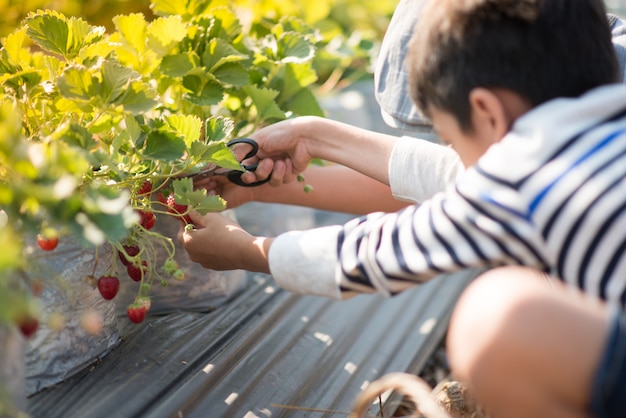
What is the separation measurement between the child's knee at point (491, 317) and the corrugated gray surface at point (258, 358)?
16.9 inches

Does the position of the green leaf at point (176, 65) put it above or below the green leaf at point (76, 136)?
below

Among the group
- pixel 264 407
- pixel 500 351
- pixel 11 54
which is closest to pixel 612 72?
pixel 500 351

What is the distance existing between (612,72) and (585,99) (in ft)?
0.41

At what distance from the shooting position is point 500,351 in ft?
2.50

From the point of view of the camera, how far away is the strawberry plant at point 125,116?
2.48 ft

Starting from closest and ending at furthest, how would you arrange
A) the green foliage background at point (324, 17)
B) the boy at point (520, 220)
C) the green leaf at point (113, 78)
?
1. the boy at point (520, 220)
2. the green leaf at point (113, 78)
3. the green foliage background at point (324, 17)

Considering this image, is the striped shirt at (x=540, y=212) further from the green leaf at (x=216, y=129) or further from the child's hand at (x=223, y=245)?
the green leaf at (x=216, y=129)

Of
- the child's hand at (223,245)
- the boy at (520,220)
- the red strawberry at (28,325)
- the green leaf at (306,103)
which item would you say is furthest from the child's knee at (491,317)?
the green leaf at (306,103)

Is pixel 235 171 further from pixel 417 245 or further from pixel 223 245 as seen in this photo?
pixel 417 245

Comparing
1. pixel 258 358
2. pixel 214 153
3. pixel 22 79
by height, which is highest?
pixel 22 79

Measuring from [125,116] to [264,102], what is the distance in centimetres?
41


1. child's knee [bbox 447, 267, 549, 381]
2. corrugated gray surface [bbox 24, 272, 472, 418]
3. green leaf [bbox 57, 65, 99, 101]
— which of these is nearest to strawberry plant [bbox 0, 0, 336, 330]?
green leaf [bbox 57, 65, 99, 101]

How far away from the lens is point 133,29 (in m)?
1.22

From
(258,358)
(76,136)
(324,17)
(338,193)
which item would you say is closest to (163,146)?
(76,136)
